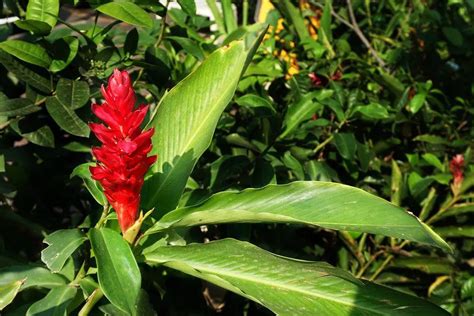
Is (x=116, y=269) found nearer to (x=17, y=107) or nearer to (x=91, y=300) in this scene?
(x=91, y=300)

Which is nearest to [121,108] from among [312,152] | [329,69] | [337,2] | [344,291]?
[344,291]

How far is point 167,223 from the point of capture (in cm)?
140

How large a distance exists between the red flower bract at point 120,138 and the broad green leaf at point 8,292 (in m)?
0.25

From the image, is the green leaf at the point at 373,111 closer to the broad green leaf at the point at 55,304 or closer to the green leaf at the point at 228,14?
the green leaf at the point at 228,14

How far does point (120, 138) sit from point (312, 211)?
41 cm

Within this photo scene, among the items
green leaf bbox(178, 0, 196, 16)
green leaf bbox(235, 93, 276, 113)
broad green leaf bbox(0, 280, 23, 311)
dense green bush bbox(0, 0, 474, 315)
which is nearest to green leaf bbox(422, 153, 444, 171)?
dense green bush bbox(0, 0, 474, 315)

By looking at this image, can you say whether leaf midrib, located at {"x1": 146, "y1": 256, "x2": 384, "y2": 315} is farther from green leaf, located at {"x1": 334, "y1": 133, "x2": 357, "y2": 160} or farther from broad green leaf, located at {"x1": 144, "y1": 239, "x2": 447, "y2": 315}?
green leaf, located at {"x1": 334, "y1": 133, "x2": 357, "y2": 160}

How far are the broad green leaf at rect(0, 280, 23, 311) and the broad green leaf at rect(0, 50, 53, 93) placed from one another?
602 millimetres

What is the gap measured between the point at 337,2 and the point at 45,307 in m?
2.62

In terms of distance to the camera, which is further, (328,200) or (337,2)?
(337,2)

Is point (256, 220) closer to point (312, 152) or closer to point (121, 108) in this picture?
point (121, 108)

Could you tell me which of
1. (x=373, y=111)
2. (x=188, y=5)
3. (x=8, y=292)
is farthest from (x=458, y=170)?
(x=8, y=292)

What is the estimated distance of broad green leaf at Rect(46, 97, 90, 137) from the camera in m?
1.64

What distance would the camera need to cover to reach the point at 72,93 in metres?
1.71
